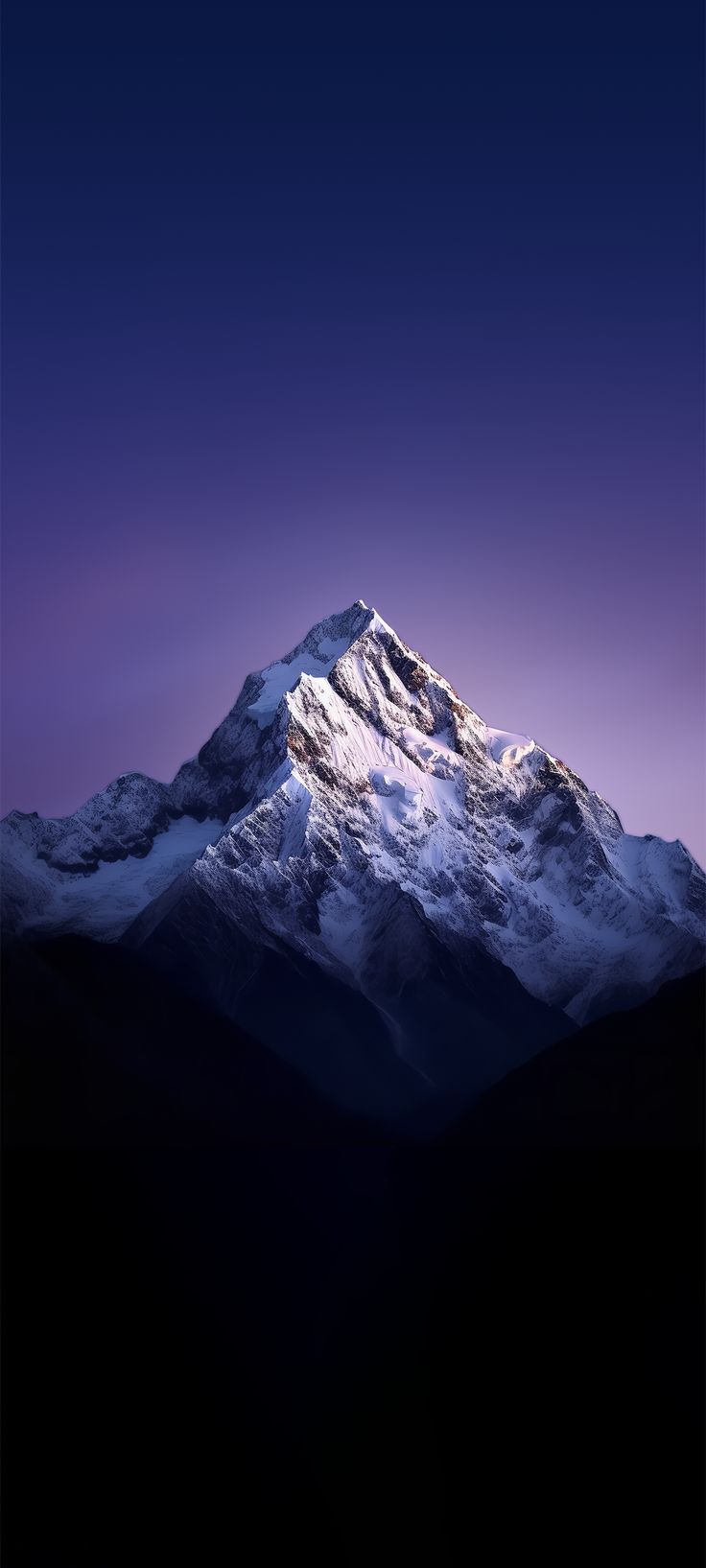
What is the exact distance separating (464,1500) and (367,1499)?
22.1ft

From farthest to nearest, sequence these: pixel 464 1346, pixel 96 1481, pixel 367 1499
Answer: pixel 464 1346 → pixel 367 1499 → pixel 96 1481

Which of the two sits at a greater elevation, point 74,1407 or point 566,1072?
point 566,1072

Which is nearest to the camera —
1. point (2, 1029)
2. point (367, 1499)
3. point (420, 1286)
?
point (367, 1499)

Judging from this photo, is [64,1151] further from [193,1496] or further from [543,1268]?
[543,1268]

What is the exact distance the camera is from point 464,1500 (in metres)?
77.2

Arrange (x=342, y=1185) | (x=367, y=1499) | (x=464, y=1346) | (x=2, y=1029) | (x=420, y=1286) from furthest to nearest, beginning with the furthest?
(x=342, y=1185) < (x=2, y=1029) < (x=420, y=1286) < (x=464, y=1346) < (x=367, y=1499)

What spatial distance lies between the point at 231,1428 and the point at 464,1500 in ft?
50.0

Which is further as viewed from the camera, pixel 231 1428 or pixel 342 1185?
pixel 342 1185

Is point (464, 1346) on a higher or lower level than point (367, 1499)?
higher

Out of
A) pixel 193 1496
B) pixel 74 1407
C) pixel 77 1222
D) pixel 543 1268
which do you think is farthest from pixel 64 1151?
pixel 543 1268

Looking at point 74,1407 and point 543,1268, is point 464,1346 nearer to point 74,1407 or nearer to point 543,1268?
point 543,1268

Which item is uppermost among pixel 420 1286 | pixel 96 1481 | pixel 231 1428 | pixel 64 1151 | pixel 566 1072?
pixel 566 1072

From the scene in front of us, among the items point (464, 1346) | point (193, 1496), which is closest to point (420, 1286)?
point (464, 1346)

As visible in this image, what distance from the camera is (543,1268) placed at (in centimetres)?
→ 9144
